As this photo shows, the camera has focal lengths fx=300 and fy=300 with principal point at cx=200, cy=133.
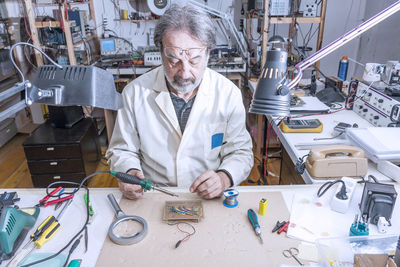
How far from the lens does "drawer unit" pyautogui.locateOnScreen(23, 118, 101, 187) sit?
7.50ft

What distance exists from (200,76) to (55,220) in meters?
0.78

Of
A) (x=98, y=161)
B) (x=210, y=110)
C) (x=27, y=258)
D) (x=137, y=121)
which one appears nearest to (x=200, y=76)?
(x=210, y=110)

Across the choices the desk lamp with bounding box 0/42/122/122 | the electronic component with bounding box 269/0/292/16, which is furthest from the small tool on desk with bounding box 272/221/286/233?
the electronic component with bounding box 269/0/292/16

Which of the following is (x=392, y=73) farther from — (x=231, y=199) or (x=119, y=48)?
(x=119, y=48)

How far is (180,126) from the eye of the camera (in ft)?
4.50

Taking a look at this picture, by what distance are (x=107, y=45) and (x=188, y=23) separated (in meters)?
2.44

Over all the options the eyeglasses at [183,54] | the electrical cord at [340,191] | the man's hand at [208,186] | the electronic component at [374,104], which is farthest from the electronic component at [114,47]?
the electrical cord at [340,191]

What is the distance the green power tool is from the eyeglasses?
75 centimetres

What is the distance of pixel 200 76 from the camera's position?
131 cm

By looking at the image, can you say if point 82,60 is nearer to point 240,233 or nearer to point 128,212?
point 128,212

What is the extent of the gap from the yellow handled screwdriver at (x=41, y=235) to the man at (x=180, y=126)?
364mm

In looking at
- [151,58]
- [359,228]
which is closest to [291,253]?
[359,228]

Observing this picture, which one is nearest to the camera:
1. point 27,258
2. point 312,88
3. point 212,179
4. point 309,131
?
point 27,258

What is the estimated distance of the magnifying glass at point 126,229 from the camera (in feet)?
2.80
